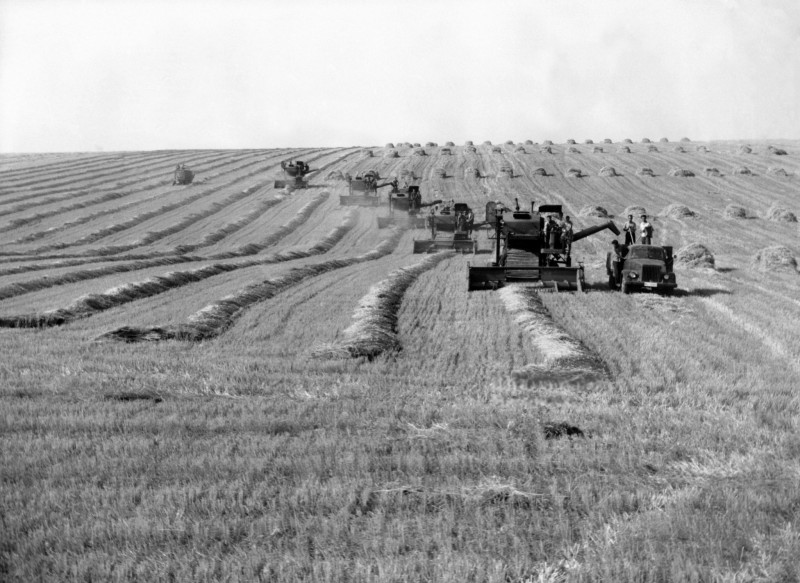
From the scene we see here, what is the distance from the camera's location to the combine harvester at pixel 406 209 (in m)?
45.7

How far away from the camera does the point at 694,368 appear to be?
1083 centimetres

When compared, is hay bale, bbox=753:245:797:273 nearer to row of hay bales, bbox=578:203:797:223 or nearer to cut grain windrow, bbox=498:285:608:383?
row of hay bales, bbox=578:203:797:223

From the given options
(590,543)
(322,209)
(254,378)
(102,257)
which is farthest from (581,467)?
(322,209)

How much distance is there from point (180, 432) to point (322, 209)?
44562mm

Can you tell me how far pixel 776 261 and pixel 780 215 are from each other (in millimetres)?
18797

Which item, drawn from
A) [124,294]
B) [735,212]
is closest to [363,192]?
[735,212]

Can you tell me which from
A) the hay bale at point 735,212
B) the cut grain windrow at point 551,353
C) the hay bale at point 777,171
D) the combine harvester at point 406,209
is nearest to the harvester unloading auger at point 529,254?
the cut grain windrow at point 551,353

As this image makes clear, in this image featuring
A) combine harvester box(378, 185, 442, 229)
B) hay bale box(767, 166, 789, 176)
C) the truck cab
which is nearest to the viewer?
the truck cab

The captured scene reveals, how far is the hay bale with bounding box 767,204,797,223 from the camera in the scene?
43.4m

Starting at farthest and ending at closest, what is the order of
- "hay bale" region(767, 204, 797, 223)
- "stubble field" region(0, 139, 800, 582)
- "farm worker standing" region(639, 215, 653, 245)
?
"hay bale" region(767, 204, 797, 223) → "farm worker standing" region(639, 215, 653, 245) → "stubble field" region(0, 139, 800, 582)

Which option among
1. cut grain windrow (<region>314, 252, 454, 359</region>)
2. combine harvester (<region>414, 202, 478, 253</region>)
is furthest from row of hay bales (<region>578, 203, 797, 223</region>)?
cut grain windrow (<region>314, 252, 454, 359</region>)

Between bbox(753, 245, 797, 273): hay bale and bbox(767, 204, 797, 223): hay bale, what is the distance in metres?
17.0

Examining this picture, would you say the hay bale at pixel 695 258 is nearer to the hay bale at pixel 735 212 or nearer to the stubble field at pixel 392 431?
the stubble field at pixel 392 431

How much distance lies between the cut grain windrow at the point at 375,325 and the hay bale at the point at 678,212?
28.2 m
